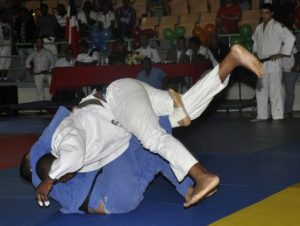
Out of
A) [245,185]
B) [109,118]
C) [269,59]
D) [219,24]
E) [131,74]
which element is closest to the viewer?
[109,118]

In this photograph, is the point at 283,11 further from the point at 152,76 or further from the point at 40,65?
the point at 40,65

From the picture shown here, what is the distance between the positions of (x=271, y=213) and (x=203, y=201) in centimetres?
67

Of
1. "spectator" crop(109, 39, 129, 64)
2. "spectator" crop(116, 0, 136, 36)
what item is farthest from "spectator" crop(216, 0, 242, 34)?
"spectator" crop(116, 0, 136, 36)

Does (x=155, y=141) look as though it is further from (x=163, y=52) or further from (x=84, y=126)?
(x=163, y=52)

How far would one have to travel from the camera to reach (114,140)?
183 inches

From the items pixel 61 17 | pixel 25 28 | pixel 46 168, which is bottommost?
pixel 46 168

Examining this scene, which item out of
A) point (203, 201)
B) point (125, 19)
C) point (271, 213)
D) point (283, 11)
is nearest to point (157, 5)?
point (125, 19)

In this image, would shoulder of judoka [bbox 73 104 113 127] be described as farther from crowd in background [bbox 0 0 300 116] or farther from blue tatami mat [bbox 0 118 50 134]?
crowd in background [bbox 0 0 300 116]

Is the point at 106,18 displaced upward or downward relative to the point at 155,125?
upward

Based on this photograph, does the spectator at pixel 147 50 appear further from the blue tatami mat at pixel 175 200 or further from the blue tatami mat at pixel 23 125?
the blue tatami mat at pixel 175 200

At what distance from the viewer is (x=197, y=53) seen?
12664 millimetres

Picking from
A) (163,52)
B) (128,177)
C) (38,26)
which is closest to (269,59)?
(163,52)

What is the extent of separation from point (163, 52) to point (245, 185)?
9636 mm

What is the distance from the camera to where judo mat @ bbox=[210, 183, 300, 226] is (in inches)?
166
